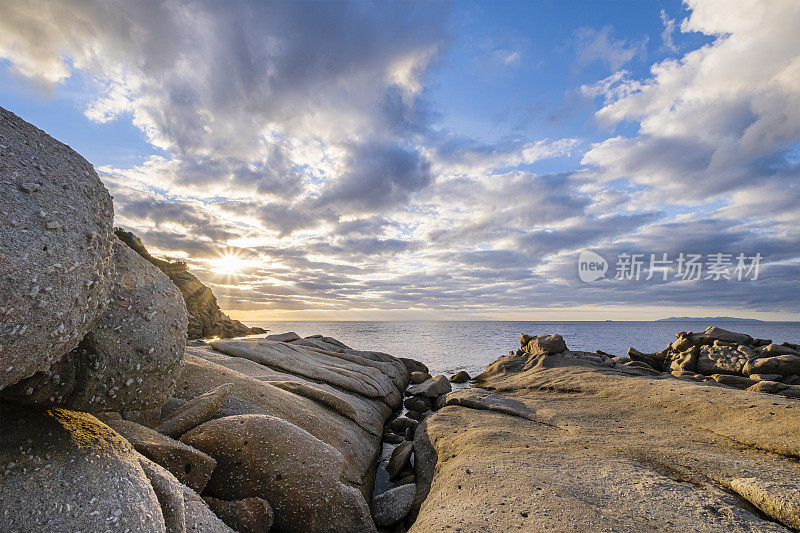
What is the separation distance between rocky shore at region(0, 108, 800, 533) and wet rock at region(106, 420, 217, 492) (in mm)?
15

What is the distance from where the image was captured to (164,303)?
3.37 meters

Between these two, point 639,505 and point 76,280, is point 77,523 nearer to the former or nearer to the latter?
point 76,280

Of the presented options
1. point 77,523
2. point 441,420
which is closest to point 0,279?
point 77,523

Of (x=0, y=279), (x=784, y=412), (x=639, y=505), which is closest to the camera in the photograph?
(x=0, y=279)

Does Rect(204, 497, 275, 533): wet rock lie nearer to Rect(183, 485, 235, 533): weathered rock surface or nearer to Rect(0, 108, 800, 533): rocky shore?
Rect(0, 108, 800, 533): rocky shore

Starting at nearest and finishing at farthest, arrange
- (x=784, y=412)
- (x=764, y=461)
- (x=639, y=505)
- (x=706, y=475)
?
(x=639, y=505)
(x=706, y=475)
(x=764, y=461)
(x=784, y=412)

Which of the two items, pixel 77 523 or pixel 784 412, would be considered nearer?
pixel 77 523

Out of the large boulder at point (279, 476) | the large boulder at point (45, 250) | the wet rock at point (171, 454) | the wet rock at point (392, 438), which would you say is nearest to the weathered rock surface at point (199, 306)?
the wet rock at point (392, 438)

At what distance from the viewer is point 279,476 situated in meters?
4.49

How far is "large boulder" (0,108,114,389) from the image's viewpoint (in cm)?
196

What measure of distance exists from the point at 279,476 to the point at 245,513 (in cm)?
62

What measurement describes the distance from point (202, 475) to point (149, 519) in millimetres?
1512

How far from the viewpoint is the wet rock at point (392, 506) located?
561 cm

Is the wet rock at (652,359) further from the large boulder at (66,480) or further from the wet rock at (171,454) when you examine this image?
the large boulder at (66,480)
